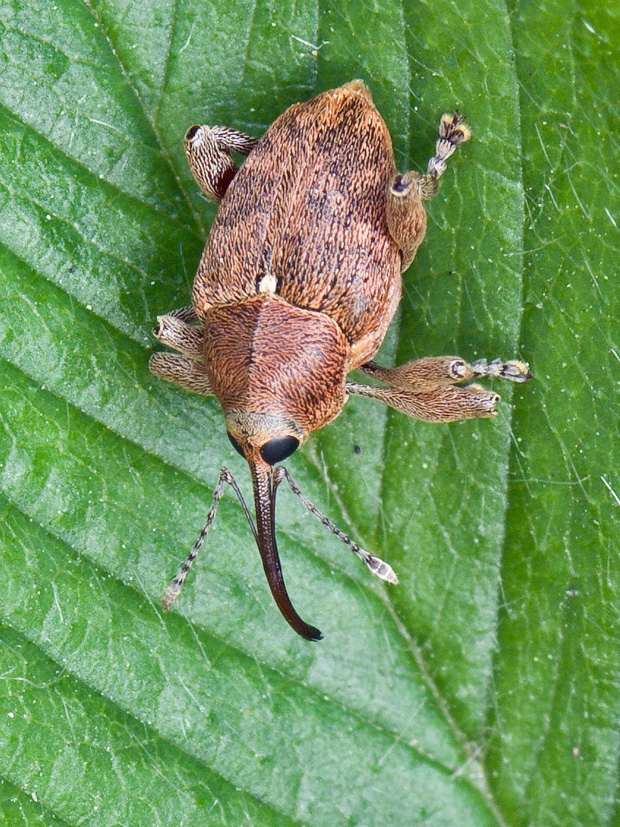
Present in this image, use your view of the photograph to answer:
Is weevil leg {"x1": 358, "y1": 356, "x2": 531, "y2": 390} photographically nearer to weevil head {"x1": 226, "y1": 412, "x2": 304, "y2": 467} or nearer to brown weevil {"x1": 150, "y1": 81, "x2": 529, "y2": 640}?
brown weevil {"x1": 150, "y1": 81, "x2": 529, "y2": 640}

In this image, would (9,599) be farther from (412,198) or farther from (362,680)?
(412,198)

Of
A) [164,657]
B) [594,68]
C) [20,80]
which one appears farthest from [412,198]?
[164,657]

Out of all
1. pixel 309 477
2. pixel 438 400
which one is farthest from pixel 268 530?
pixel 438 400

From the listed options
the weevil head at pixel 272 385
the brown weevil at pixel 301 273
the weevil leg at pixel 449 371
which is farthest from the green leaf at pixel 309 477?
the weevil head at pixel 272 385

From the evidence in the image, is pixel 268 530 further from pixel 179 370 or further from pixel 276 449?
pixel 179 370

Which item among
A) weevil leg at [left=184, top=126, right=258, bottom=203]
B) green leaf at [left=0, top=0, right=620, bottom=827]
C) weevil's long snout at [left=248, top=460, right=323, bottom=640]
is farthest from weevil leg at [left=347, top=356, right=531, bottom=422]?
weevil leg at [left=184, top=126, right=258, bottom=203]

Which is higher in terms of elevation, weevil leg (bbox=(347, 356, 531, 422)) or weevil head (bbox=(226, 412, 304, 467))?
weevil head (bbox=(226, 412, 304, 467))
